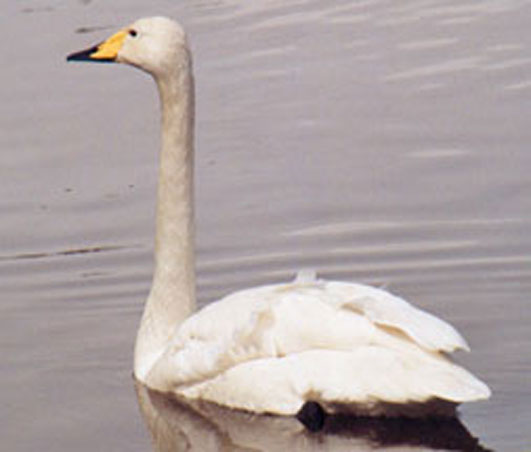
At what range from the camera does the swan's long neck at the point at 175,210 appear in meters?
9.77

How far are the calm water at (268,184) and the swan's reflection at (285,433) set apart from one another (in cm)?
2

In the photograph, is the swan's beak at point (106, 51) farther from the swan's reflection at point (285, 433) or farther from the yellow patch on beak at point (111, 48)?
the swan's reflection at point (285, 433)

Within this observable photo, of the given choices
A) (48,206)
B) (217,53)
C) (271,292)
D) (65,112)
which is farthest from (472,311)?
(217,53)

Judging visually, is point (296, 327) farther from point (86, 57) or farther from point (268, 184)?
point (268, 184)

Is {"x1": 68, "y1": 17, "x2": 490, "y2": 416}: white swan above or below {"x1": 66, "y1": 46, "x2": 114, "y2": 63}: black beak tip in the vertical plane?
below

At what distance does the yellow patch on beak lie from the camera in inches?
390

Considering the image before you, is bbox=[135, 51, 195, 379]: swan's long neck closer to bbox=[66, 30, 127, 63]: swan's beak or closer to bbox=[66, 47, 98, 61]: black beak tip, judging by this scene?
bbox=[66, 30, 127, 63]: swan's beak

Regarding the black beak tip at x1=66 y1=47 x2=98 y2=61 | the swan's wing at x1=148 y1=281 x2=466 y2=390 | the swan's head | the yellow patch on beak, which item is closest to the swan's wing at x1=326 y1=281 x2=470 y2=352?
the swan's wing at x1=148 y1=281 x2=466 y2=390

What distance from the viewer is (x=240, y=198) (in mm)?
12578

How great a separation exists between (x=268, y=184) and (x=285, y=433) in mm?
4531

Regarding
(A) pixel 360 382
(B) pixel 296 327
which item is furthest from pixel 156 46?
(A) pixel 360 382

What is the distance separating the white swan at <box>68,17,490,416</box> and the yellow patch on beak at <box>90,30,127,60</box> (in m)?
0.29

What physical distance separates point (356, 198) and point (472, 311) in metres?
2.52

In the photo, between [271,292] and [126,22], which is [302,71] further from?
[271,292]
